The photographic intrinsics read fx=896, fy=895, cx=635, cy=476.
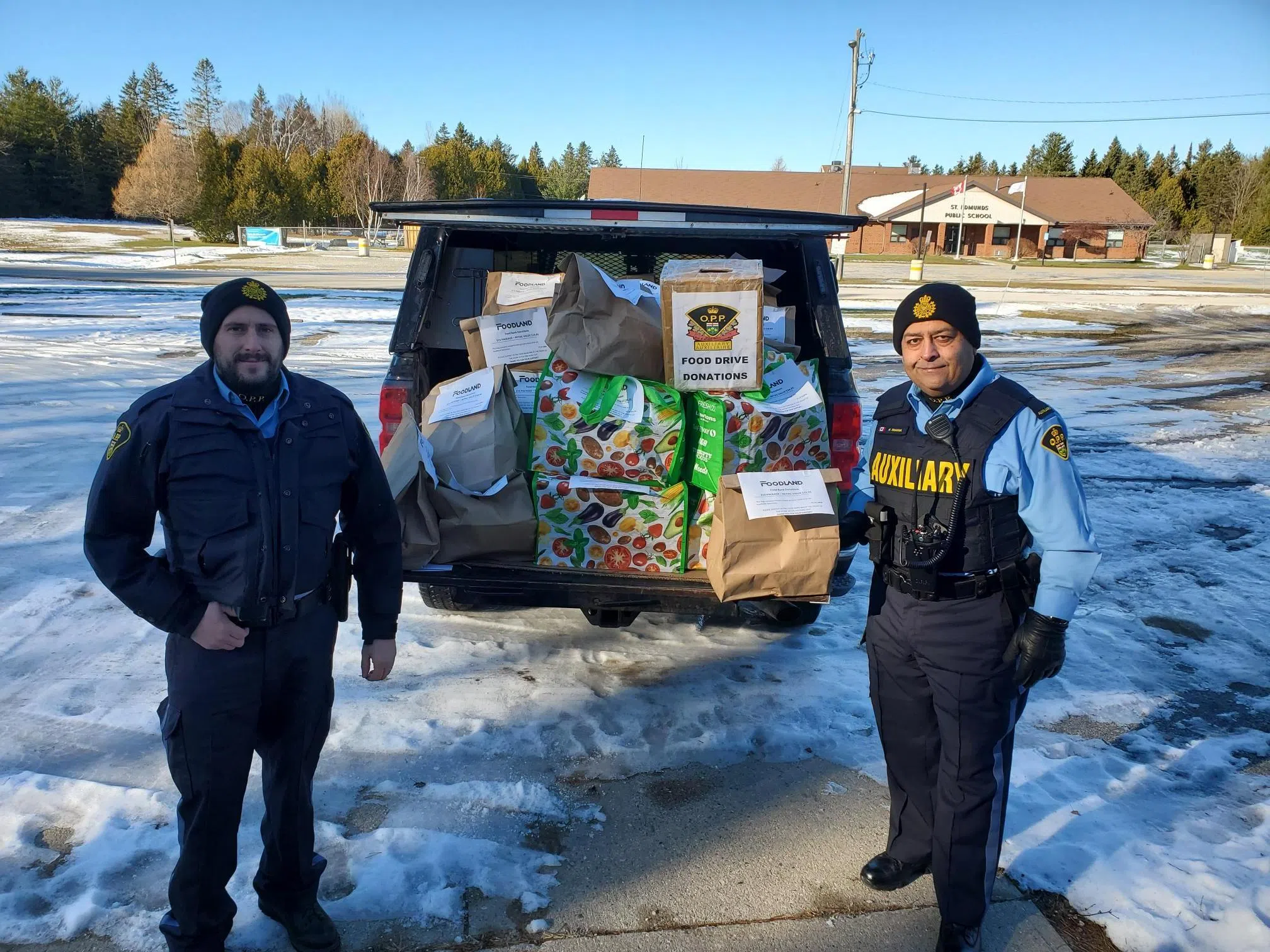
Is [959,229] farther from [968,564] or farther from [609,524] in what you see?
[968,564]

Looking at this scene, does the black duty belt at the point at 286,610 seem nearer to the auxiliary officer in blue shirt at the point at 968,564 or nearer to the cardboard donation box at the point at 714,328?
the auxiliary officer in blue shirt at the point at 968,564

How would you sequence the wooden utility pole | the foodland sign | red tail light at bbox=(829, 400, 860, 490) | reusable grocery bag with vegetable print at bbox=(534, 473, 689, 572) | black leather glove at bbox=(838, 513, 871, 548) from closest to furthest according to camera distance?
black leather glove at bbox=(838, 513, 871, 548)
reusable grocery bag with vegetable print at bbox=(534, 473, 689, 572)
red tail light at bbox=(829, 400, 860, 490)
the wooden utility pole
the foodland sign

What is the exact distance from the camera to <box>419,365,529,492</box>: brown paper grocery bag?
11.7 ft

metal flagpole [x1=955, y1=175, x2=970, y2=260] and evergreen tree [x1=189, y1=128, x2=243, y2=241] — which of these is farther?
metal flagpole [x1=955, y1=175, x2=970, y2=260]

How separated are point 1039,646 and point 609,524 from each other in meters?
1.76

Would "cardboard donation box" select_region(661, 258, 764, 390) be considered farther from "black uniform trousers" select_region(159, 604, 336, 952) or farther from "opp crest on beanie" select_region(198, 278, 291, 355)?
"black uniform trousers" select_region(159, 604, 336, 952)

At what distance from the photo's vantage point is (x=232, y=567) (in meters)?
2.17

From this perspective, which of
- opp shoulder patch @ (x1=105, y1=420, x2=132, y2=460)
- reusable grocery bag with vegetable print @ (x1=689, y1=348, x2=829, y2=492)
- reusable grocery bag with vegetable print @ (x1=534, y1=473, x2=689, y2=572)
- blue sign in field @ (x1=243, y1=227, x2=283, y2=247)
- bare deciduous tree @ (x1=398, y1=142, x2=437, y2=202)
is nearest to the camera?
opp shoulder patch @ (x1=105, y1=420, x2=132, y2=460)

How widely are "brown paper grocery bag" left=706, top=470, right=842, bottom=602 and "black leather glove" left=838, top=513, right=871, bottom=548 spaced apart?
19 centimetres

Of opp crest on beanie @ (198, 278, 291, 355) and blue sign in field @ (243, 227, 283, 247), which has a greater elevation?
blue sign in field @ (243, 227, 283, 247)

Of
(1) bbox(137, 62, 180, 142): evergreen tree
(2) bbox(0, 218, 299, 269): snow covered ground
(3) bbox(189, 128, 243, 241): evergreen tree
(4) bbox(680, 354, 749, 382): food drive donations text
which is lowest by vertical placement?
(4) bbox(680, 354, 749, 382): food drive donations text

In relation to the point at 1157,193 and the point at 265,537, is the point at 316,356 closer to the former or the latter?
the point at 265,537

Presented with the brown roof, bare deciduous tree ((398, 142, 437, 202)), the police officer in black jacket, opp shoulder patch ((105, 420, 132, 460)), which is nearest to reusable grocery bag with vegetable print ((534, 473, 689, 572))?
the police officer in black jacket

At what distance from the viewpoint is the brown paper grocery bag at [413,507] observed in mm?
3359
